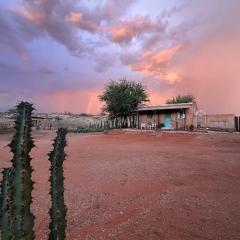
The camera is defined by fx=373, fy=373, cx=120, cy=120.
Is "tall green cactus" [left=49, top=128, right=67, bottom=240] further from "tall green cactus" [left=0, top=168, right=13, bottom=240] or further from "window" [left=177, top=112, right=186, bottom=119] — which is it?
"window" [left=177, top=112, right=186, bottom=119]

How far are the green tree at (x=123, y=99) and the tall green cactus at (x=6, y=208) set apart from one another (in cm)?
4759

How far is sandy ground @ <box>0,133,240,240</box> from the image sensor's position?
795 cm

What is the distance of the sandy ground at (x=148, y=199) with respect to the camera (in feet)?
26.1

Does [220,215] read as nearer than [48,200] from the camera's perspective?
Yes

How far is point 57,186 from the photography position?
17.7 feet

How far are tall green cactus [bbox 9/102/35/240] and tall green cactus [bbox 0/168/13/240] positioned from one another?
1.8 inches

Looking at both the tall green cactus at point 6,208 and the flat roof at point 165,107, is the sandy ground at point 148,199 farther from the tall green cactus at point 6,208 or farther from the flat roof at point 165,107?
the flat roof at point 165,107

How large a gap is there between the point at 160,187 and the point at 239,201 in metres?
2.55

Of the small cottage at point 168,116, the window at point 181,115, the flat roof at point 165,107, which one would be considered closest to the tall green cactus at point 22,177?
the small cottage at point 168,116

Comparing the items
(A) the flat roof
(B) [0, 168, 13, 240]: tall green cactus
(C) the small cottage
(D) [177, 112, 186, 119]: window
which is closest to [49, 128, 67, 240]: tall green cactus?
(B) [0, 168, 13, 240]: tall green cactus

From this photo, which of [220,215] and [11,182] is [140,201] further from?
[11,182]

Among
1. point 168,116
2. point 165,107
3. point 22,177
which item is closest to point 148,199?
point 22,177

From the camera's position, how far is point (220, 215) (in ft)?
29.4

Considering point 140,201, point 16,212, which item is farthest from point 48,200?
point 16,212
